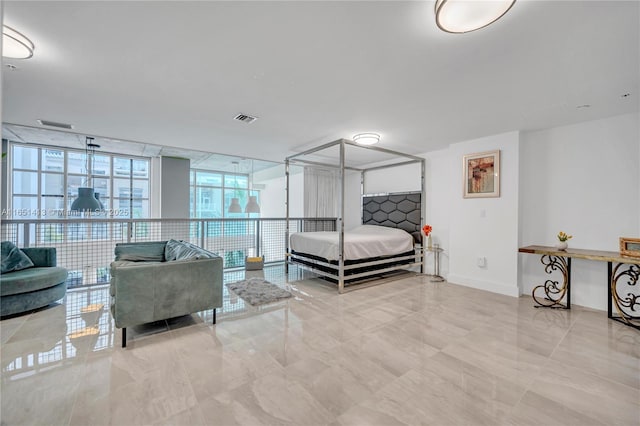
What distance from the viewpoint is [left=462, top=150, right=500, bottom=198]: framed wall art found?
13.6 feet

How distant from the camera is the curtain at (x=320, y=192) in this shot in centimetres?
677

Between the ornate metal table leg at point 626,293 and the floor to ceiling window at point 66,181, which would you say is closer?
the ornate metal table leg at point 626,293

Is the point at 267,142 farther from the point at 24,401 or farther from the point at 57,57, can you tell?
the point at 24,401

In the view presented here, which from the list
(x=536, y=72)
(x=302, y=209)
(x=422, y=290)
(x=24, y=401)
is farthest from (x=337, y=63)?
(x=302, y=209)

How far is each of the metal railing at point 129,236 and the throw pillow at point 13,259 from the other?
1.02 feet

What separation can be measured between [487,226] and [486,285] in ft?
3.07

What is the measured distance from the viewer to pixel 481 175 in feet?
14.2

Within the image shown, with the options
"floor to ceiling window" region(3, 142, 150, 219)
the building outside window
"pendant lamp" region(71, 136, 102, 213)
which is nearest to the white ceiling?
"pendant lamp" region(71, 136, 102, 213)

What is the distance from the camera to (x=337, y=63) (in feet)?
7.41

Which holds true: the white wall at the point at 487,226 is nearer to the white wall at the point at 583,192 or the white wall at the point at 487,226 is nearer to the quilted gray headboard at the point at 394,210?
the white wall at the point at 583,192

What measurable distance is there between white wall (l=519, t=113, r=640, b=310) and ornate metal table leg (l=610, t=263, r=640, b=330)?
15 cm

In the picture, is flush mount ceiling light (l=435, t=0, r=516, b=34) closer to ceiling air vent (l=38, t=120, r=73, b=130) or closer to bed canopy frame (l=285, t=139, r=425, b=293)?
bed canopy frame (l=285, t=139, r=425, b=293)

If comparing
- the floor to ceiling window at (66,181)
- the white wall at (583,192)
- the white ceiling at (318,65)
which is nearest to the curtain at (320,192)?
the white ceiling at (318,65)

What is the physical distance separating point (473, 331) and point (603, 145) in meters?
2.99
